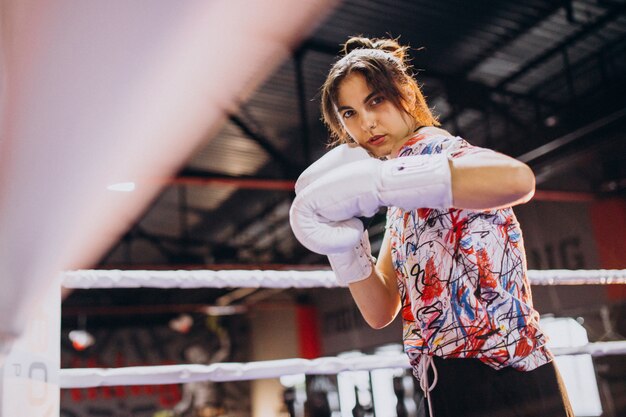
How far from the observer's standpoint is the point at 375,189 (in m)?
0.74

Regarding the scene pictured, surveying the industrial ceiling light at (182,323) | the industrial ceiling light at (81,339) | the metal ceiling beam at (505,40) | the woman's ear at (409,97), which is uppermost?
the metal ceiling beam at (505,40)

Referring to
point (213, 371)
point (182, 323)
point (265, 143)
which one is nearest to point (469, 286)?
point (213, 371)

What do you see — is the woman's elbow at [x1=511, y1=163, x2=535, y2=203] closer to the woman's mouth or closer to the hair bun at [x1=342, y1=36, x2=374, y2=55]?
the woman's mouth

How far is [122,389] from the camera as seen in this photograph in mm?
12148

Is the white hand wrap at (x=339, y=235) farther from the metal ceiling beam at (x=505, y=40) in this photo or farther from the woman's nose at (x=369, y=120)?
the metal ceiling beam at (x=505, y=40)

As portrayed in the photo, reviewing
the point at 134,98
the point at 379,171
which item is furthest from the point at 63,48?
the point at 379,171

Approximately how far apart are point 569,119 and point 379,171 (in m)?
4.46

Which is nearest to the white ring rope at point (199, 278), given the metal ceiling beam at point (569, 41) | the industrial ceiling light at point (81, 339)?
the metal ceiling beam at point (569, 41)

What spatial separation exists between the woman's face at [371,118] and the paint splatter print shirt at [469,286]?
0.19ft

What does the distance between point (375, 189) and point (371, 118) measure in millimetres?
205

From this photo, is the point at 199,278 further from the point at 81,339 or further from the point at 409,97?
the point at 81,339

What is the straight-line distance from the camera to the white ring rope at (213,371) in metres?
1.18

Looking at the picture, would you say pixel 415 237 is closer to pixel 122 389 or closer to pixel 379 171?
pixel 379 171

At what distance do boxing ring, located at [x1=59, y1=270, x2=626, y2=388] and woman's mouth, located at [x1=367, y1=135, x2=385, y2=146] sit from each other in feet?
1.72
